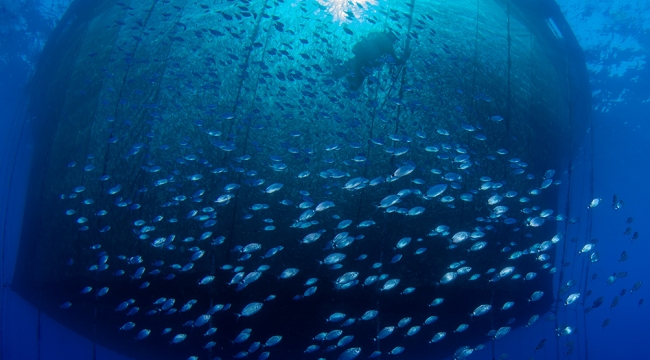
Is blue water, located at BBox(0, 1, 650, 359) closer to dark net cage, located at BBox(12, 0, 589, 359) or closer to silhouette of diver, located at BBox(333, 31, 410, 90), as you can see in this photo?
dark net cage, located at BBox(12, 0, 589, 359)

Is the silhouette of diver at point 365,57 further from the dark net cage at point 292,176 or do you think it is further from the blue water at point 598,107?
the blue water at point 598,107

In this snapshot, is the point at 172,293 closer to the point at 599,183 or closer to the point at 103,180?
the point at 103,180

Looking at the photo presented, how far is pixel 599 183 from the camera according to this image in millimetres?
29562

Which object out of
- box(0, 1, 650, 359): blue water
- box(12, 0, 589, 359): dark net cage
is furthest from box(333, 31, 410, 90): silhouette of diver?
box(0, 1, 650, 359): blue water

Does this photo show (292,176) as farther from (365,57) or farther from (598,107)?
(598,107)

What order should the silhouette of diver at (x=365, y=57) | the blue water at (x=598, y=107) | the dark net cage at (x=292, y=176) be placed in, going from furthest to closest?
1. the blue water at (x=598, y=107)
2. the silhouette of diver at (x=365, y=57)
3. the dark net cage at (x=292, y=176)

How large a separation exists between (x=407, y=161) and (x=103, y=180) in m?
6.98

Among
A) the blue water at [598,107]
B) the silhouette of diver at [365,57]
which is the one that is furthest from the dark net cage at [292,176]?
the blue water at [598,107]

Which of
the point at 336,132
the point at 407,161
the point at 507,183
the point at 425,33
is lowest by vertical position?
the point at 507,183

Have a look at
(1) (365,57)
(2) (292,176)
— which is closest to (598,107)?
(1) (365,57)

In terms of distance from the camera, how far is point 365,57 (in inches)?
304

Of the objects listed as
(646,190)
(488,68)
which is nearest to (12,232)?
(488,68)

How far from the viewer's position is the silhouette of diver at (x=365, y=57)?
765 cm

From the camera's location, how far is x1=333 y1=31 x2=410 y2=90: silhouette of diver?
7648 millimetres
